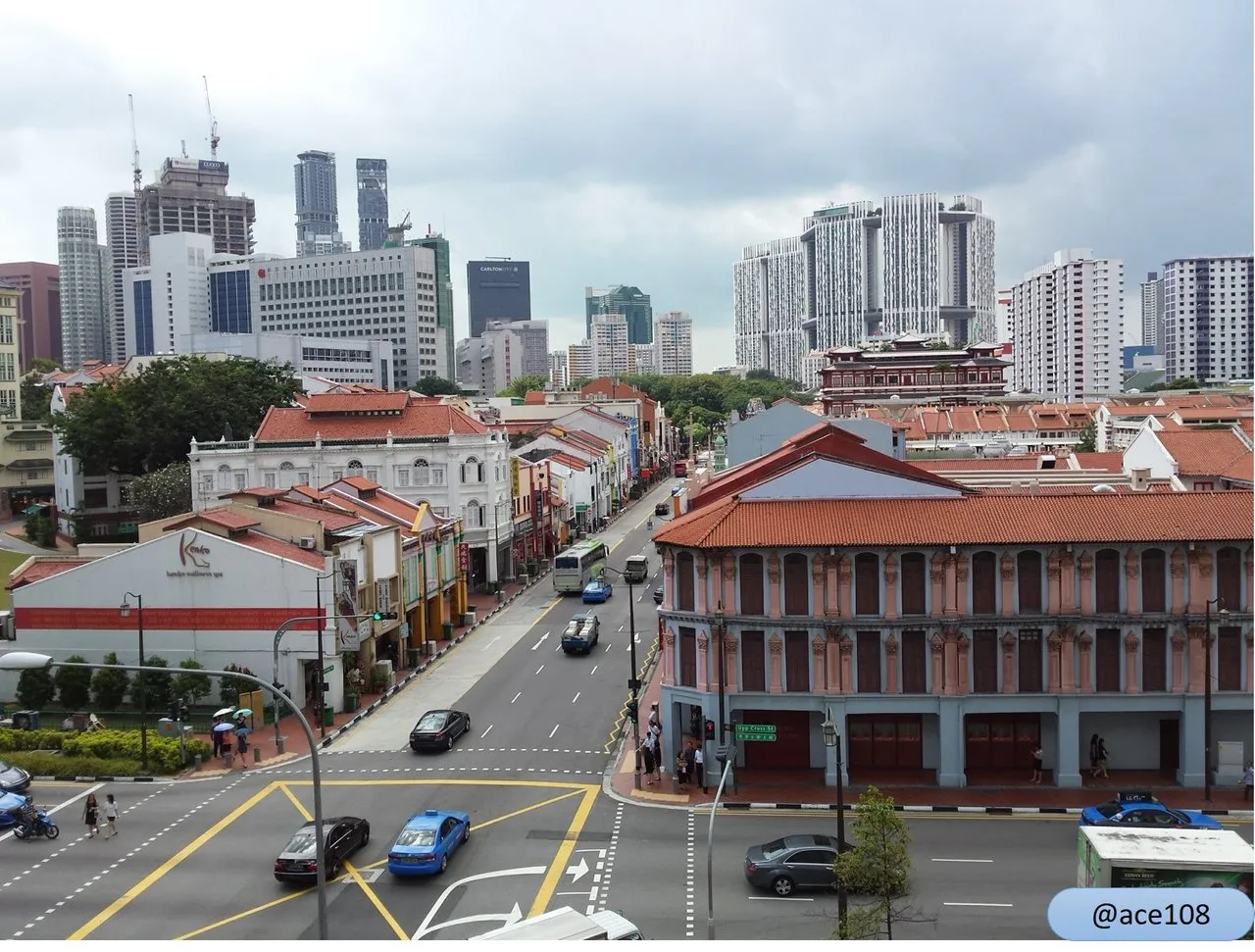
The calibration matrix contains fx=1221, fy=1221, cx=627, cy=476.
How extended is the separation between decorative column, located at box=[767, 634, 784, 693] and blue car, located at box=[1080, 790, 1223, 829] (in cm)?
1024

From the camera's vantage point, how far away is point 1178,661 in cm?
3969

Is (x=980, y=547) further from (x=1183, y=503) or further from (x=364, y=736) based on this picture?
(x=364, y=736)

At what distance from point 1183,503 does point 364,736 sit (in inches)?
1237

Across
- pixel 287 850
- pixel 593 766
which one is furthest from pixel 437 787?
pixel 287 850

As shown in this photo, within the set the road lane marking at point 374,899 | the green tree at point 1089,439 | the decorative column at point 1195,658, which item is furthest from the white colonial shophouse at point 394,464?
the green tree at point 1089,439

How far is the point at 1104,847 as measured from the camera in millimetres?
23625

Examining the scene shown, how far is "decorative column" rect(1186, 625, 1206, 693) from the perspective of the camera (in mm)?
39438

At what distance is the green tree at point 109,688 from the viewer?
2053 inches

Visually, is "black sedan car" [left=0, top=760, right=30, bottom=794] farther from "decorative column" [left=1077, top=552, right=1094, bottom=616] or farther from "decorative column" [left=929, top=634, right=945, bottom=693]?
"decorative column" [left=1077, top=552, right=1094, bottom=616]

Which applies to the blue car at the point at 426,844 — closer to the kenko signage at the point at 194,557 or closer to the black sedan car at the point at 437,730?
the black sedan car at the point at 437,730

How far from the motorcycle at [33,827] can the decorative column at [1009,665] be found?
99.1 ft

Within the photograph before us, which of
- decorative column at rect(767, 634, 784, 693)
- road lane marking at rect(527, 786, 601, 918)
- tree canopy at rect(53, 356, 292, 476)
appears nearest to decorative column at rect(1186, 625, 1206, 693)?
decorative column at rect(767, 634, 784, 693)

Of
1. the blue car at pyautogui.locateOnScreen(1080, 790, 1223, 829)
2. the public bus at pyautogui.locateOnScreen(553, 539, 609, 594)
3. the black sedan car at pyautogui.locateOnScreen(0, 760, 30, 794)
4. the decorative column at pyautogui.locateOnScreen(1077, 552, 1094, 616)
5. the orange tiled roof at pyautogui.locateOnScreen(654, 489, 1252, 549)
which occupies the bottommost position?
the black sedan car at pyautogui.locateOnScreen(0, 760, 30, 794)

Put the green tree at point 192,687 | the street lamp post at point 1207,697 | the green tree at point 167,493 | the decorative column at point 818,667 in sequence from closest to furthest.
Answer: the street lamp post at point 1207,697
the decorative column at point 818,667
the green tree at point 192,687
the green tree at point 167,493
